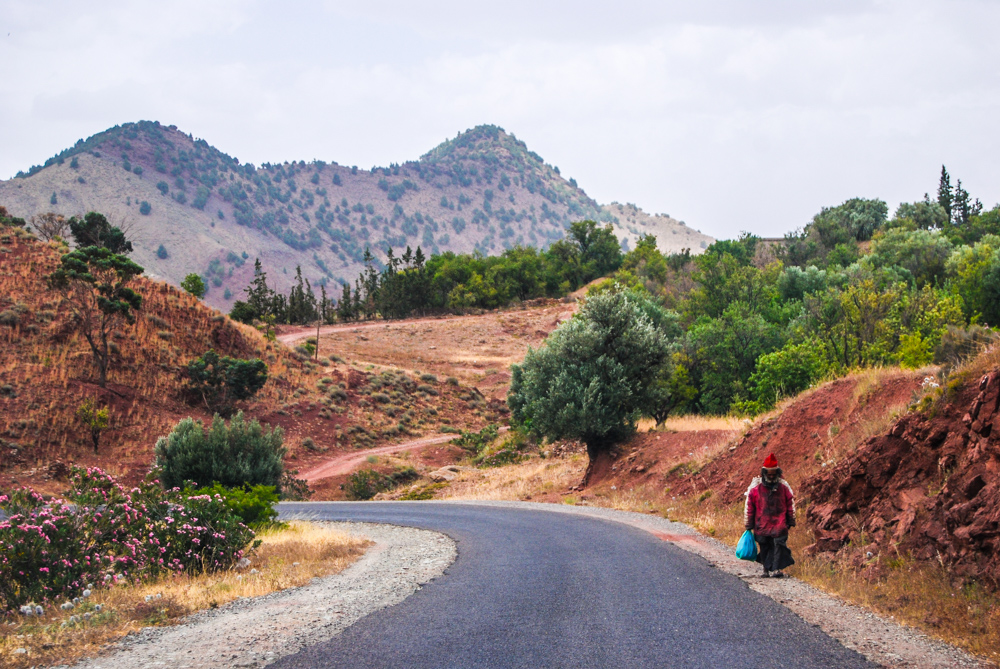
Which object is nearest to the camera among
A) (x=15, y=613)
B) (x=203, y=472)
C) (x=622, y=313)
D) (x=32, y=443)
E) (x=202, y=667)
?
(x=202, y=667)

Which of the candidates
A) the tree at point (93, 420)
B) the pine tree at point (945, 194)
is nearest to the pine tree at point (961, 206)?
the pine tree at point (945, 194)

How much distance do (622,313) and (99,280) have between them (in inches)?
1290

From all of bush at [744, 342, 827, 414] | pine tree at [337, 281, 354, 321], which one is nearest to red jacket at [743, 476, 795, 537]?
bush at [744, 342, 827, 414]

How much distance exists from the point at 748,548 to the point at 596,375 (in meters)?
16.7

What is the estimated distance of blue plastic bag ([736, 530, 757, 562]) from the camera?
35.6 ft

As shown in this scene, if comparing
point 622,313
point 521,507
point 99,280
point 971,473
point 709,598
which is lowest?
point 521,507

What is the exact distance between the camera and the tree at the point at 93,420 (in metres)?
37.1

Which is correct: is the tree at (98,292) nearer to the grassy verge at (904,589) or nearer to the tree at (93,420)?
the tree at (93,420)

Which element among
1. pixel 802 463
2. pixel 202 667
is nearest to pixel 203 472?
pixel 802 463

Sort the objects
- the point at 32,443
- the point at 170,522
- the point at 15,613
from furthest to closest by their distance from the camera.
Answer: the point at 32,443
the point at 170,522
the point at 15,613

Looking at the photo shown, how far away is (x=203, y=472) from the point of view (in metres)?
26.5

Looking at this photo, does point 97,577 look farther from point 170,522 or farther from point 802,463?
point 802,463

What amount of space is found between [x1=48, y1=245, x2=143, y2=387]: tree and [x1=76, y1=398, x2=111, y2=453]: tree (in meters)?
3.48

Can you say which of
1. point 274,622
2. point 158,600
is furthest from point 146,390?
point 274,622
